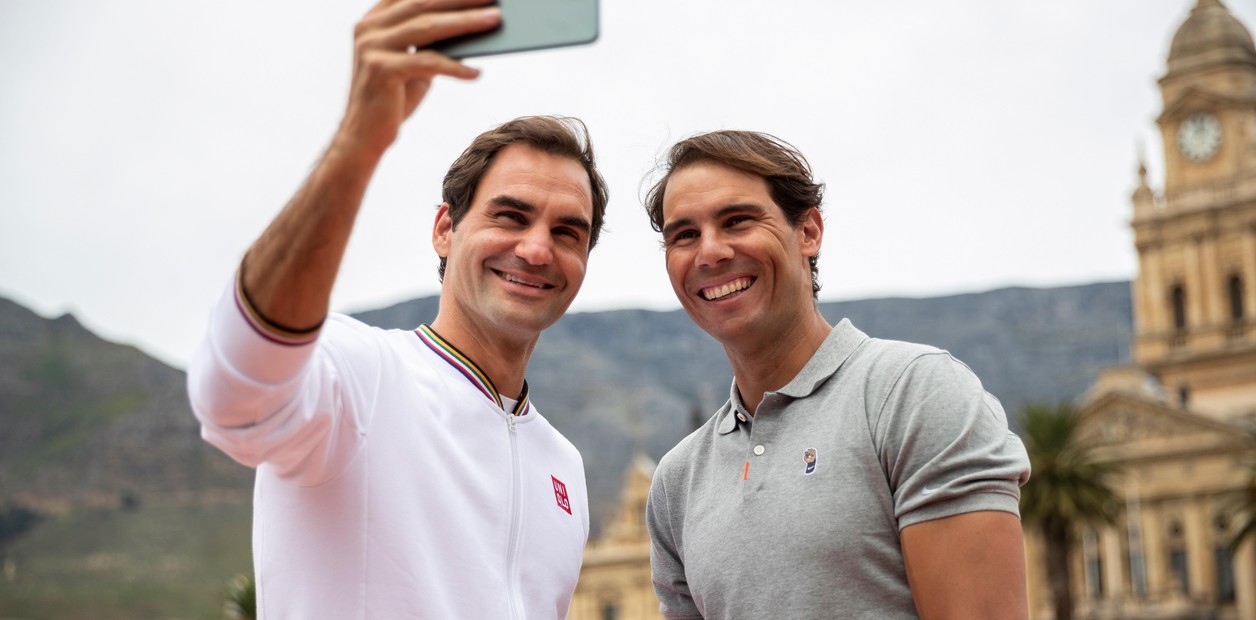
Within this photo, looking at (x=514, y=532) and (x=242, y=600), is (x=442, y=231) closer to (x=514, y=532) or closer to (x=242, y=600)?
(x=514, y=532)

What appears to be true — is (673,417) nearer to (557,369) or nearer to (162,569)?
(557,369)

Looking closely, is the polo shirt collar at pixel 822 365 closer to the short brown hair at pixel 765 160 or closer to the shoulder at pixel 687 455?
the shoulder at pixel 687 455

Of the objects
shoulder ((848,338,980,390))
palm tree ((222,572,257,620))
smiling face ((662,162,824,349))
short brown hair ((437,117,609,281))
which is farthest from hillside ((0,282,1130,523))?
shoulder ((848,338,980,390))

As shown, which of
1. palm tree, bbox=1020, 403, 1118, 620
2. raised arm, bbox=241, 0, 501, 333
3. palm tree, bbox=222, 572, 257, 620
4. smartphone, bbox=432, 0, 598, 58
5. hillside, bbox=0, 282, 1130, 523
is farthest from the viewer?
hillside, bbox=0, 282, 1130, 523

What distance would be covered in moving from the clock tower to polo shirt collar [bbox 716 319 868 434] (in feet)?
232

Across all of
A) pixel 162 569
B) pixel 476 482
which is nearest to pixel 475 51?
pixel 476 482

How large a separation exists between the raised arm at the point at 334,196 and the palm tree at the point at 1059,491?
149 ft

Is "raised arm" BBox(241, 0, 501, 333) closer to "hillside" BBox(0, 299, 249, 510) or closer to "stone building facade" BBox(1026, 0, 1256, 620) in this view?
"stone building facade" BBox(1026, 0, 1256, 620)

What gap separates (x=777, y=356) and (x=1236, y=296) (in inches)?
2992

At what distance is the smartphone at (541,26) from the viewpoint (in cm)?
299

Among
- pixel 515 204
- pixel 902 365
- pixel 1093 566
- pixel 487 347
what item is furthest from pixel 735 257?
pixel 1093 566

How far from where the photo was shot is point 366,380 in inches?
161

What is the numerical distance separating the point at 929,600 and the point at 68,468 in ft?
449

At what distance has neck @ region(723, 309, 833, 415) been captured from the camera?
15.3 ft
